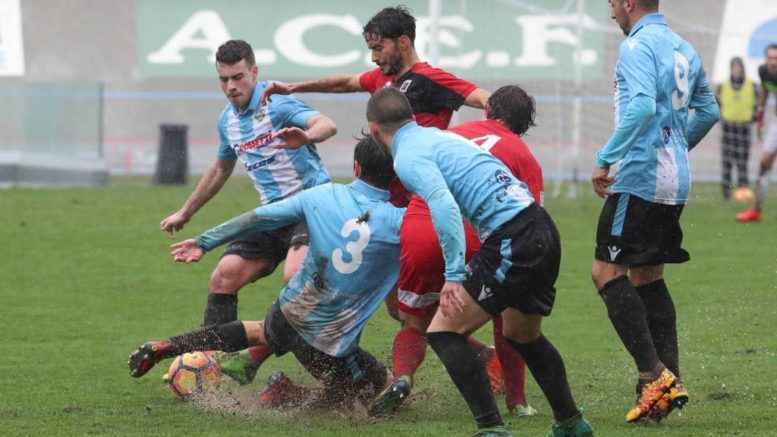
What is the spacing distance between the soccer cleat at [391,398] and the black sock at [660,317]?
137 centimetres

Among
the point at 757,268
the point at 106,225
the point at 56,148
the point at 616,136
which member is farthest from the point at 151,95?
the point at 616,136

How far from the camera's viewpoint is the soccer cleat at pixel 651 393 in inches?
279

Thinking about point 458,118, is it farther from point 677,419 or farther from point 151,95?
point 677,419

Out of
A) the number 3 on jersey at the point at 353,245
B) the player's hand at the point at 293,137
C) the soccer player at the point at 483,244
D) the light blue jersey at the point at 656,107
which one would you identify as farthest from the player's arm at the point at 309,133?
the light blue jersey at the point at 656,107

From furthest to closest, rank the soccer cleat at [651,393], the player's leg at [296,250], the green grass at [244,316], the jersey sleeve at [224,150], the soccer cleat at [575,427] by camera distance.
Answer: the jersey sleeve at [224,150], the player's leg at [296,250], the green grass at [244,316], the soccer cleat at [651,393], the soccer cleat at [575,427]

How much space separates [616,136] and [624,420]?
55.2 inches

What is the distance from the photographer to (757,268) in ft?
42.9

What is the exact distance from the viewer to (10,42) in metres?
23.0

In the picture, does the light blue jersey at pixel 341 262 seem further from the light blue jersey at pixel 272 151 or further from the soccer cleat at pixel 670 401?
the soccer cleat at pixel 670 401

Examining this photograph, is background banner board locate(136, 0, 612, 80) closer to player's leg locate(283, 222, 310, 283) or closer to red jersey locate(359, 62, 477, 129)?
player's leg locate(283, 222, 310, 283)

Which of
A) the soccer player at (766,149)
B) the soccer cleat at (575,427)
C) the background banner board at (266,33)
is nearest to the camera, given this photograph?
the soccer cleat at (575,427)

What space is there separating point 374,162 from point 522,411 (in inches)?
58.7

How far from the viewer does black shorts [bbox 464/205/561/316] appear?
21.2ft

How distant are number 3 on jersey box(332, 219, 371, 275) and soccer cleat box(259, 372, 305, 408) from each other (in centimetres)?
89
